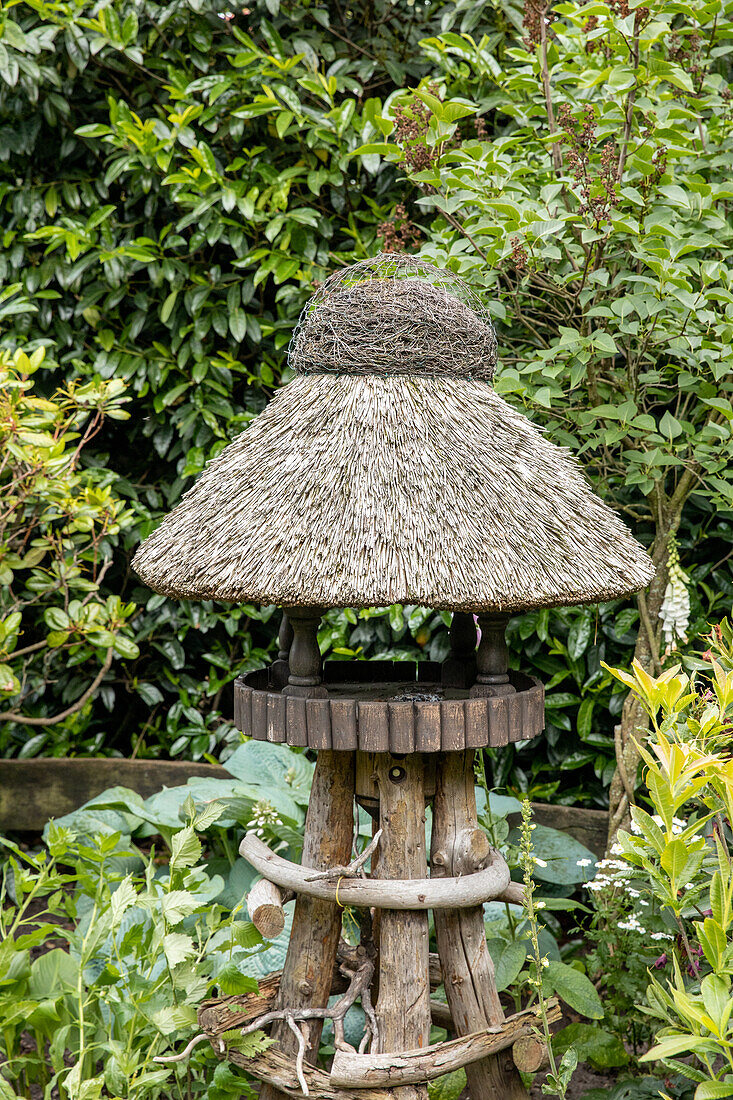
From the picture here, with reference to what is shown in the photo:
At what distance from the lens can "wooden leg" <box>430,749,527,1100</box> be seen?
93.4 inches

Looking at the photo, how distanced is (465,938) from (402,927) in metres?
0.22

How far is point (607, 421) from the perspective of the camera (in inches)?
126

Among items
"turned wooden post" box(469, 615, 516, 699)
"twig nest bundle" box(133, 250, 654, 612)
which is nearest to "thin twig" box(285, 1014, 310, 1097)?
"turned wooden post" box(469, 615, 516, 699)

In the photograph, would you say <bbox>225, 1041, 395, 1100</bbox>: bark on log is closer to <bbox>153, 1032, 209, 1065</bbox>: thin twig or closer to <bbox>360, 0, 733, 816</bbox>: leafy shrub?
<bbox>153, 1032, 209, 1065</bbox>: thin twig

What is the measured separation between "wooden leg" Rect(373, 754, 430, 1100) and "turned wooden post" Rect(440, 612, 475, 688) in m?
0.41

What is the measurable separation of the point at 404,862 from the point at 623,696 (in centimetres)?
190

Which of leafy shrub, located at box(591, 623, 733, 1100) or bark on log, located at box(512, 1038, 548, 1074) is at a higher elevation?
leafy shrub, located at box(591, 623, 733, 1100)

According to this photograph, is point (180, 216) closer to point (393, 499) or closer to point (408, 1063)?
point (393, 499)

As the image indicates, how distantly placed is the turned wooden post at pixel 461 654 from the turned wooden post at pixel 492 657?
1.29 feet

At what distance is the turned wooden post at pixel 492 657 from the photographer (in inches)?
90.1

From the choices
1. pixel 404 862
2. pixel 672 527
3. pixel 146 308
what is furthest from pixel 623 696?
pixel 146 308

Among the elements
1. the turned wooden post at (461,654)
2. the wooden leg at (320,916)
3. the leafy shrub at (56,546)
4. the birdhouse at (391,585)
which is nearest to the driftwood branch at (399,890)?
the birdhouse at (391,585)

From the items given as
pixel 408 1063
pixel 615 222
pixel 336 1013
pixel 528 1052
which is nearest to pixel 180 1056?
pixel 336 1013

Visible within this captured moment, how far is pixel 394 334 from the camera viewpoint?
2.29 meters
